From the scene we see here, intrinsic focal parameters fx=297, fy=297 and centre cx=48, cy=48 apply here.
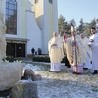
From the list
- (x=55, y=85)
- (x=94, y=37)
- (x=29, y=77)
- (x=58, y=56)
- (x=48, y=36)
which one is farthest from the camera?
(x=48, y=36)

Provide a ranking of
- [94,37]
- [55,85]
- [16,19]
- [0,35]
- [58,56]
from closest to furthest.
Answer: [0,35] < [55,85] < [94,37] < [58,56] < [16,19]

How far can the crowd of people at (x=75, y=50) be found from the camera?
12.8 m

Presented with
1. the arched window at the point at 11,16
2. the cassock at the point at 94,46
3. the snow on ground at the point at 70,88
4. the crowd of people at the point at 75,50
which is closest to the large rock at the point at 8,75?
the snow on ground at the point at 70,88

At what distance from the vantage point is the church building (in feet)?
141

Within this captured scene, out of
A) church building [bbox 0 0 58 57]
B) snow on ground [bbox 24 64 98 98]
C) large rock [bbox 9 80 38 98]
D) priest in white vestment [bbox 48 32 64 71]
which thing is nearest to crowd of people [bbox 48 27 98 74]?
priest in white vestment [bbox 48 32 64 71]

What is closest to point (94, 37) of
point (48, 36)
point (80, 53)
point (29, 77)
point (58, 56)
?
point (80, 53)

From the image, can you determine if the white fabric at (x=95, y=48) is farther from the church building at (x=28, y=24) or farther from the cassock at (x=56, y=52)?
the church building at (x=28, y=24)

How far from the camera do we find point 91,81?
1061 cm

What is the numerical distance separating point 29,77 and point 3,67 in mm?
2831

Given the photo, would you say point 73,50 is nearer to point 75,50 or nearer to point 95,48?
point 75,50

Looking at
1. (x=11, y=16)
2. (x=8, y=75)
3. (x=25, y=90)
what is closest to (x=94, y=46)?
(x=8, y=75)

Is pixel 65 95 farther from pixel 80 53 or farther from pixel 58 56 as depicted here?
pixel 58 56

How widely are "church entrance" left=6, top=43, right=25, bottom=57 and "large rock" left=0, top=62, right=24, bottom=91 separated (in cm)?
3429

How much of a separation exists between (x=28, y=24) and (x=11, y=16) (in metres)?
3.92
